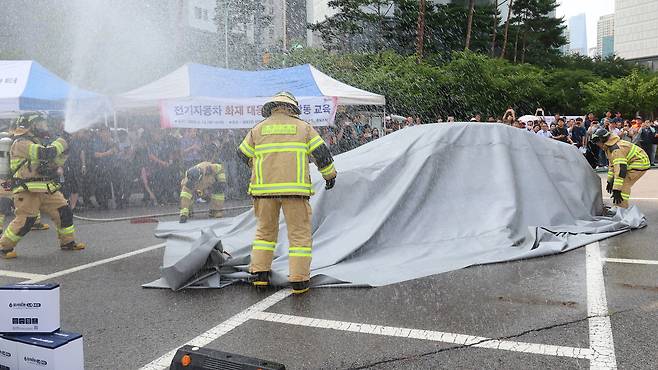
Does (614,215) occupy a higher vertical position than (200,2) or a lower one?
lower

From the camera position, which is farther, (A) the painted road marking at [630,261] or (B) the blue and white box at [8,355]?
(A) the painted road marking at [630,261]

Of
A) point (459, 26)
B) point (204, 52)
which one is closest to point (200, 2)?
point (204, 52)

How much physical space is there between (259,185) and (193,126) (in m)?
7.46

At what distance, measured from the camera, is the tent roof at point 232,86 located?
484 inches

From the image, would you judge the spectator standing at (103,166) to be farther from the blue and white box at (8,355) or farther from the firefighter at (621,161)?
the blue and white box at (8,355)

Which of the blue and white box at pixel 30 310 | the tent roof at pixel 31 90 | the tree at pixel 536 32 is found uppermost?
the tree at pixel 536 32

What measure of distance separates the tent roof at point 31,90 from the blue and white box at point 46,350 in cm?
931

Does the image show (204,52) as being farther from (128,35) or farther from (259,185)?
(259,185)

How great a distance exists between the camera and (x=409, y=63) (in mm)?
27422

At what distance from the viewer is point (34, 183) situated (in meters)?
7.11

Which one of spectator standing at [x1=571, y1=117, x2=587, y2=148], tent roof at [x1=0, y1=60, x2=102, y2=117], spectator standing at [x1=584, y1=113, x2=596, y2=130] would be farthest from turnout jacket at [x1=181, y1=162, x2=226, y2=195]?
spectator standing at [x1=584, y1=113, x2=596, y2=130]

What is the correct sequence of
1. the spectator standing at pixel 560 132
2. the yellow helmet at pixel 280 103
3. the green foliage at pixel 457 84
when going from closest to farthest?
the yellow helmet at pixel 280 103, the spectator standing at pixel 560 132, the green foliage at pixel 457 84

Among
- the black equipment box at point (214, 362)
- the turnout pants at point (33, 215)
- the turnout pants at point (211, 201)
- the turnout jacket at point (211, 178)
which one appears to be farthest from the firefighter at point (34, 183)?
the black equipment box at point (214, 362)

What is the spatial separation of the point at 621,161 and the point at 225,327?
21.3 feet
